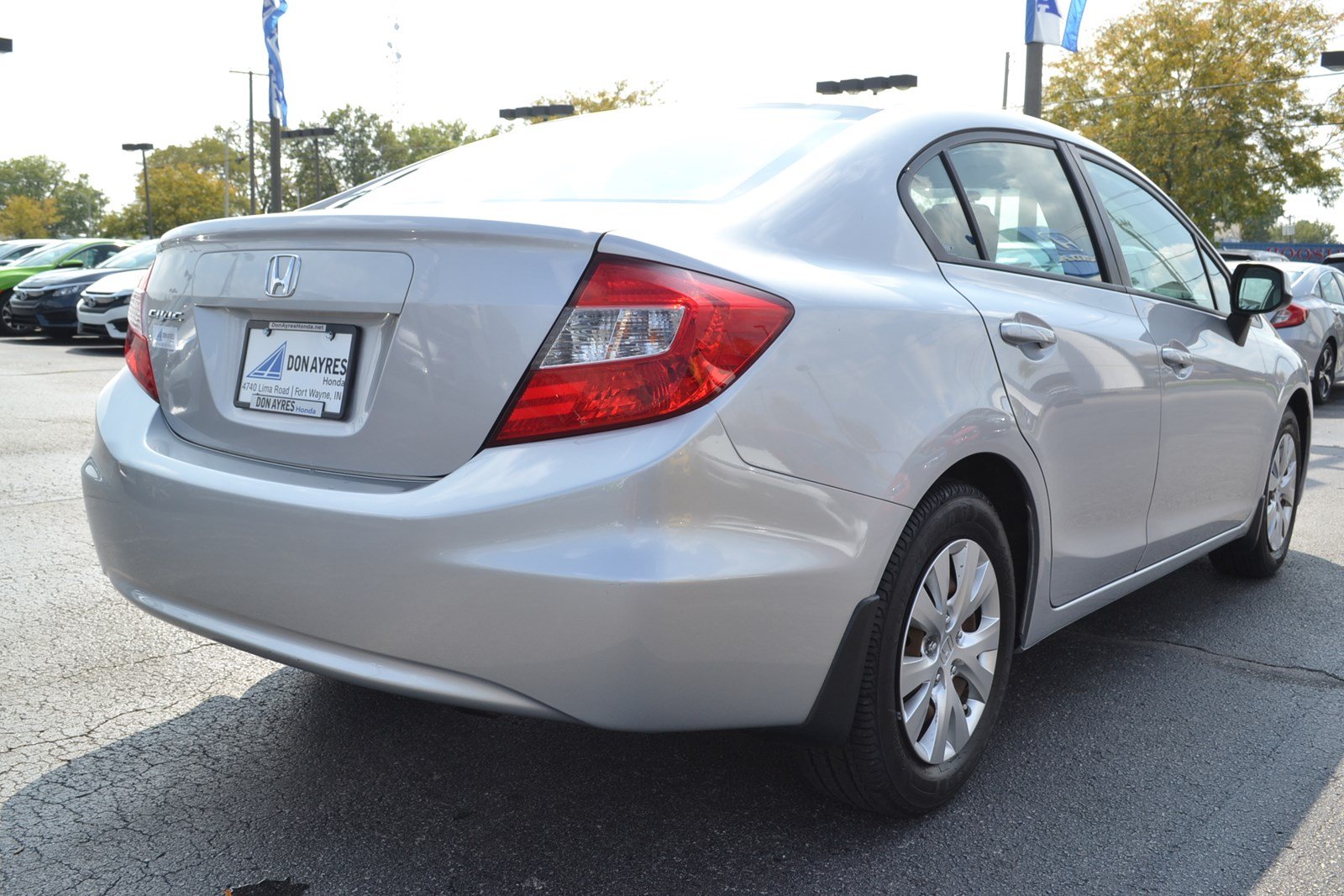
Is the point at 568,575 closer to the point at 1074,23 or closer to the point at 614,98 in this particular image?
the point at 1074,23

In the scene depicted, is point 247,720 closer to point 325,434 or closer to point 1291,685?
point 325,434

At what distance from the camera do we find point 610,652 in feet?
6.66

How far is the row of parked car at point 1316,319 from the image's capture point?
11.3m

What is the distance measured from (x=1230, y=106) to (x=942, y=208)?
40.0 metres

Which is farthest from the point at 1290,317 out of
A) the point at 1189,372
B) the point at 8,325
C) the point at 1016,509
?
the point at 8,325

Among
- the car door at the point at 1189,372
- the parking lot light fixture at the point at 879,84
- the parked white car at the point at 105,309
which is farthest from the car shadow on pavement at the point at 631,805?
the parking lot light fixture at the point at 879,84

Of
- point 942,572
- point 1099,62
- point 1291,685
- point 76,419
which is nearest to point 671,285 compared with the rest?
point 942,572

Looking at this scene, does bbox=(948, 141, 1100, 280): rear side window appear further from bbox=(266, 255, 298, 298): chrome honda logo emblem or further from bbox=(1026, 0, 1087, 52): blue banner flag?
bbox=(1026, 0, 1087, 52): blue banner flag

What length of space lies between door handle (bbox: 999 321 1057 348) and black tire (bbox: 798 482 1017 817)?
36 cm

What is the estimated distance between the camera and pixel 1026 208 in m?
3.24

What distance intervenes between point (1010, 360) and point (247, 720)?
2148 mm

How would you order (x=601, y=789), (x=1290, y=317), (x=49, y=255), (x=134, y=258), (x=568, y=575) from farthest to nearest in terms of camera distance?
(x=49, y=255) → (x=134, y=258) → (x=1290, y=317) → (x=601, y=789) → (x=568, y=575)

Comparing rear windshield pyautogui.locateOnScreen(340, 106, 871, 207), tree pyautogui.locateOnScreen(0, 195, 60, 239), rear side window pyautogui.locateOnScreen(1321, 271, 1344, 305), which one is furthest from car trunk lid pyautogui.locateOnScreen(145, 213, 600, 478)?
tree pyautogui.locateOnScreen(0, 195, 60, 239)

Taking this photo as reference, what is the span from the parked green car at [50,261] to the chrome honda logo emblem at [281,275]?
776 inches
